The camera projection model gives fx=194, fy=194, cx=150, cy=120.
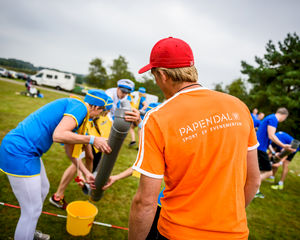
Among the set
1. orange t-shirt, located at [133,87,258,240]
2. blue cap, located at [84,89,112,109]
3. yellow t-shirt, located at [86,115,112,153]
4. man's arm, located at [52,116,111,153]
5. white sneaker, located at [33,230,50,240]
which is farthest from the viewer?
yellow t-shirt, located at [86,115,112,153]

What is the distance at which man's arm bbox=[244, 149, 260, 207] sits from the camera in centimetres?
161

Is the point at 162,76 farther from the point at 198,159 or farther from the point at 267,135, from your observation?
the point at 267,135

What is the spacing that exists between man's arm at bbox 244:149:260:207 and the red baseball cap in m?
0.91

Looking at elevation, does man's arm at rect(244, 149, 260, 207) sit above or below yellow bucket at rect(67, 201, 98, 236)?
above

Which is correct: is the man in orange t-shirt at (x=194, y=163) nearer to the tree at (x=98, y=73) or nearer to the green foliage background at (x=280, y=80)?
the green foliage background at (x=280, y=80)

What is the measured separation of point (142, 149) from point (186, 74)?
614mm

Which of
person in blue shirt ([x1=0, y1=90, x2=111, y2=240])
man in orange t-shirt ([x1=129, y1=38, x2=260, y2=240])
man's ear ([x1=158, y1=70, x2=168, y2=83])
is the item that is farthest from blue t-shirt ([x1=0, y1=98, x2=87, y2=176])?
man in orange t-shirt ([x1=129, y1=38, x2=260, y2=240])

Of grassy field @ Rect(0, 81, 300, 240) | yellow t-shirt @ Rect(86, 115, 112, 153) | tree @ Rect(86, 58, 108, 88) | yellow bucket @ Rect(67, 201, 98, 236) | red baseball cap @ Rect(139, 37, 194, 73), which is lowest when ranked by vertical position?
grassy field @ Rect(0, 81, 300, 240)

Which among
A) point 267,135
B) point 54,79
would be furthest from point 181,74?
point 54,79

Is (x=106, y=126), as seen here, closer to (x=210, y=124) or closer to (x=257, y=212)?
(x=210, y=124)

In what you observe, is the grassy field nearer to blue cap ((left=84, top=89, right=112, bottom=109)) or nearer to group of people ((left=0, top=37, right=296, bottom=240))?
blue cap ((left=84, top=89, right=112, bottom=109))

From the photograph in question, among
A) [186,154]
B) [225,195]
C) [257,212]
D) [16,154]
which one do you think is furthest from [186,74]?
[257,212]

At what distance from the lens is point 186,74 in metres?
1.38

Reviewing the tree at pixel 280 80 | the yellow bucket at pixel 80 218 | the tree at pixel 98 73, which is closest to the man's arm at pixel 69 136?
the yellow bucket at pixel 80 218
